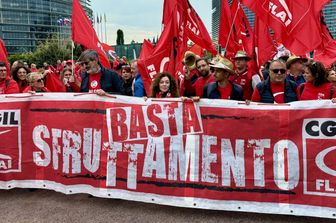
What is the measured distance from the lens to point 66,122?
4.72 metres

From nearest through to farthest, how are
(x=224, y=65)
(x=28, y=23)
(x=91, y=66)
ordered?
1. (x=224, y=65)
2. (x=91, y=66)
3. (x=28, y=23)

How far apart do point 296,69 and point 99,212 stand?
3601 mm

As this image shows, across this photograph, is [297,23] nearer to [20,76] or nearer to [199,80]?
[199,80]

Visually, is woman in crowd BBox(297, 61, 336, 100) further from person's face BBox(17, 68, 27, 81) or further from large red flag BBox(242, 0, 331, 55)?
person's face BBox(17, 68, 27, 81)

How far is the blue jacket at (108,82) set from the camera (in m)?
5.19

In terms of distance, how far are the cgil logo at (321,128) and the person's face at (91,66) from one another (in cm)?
282

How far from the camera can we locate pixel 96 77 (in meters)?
5.21

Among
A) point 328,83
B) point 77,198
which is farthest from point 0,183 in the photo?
point 328,83

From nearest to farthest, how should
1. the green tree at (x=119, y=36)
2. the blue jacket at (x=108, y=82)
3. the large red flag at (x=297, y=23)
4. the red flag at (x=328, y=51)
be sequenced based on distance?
the large red flag at (x=297, y=23) → the blue jacket at (x=108, y=82) → the red flag at (x=328, y=51) → the green tree at (x=119, y=36)

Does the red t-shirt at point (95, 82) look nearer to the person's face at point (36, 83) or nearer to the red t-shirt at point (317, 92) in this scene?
the person's face at point (36, 83)

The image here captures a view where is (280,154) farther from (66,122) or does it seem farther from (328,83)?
(66,122)

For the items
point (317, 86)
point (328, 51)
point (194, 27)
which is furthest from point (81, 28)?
point (328, 51)

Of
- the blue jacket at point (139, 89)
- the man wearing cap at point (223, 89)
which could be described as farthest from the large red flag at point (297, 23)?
the blue jacket at point (139, 89)

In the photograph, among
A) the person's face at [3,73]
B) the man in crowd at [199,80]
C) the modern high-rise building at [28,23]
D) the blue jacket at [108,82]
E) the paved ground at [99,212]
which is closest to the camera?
the paved ground at [99,212]
